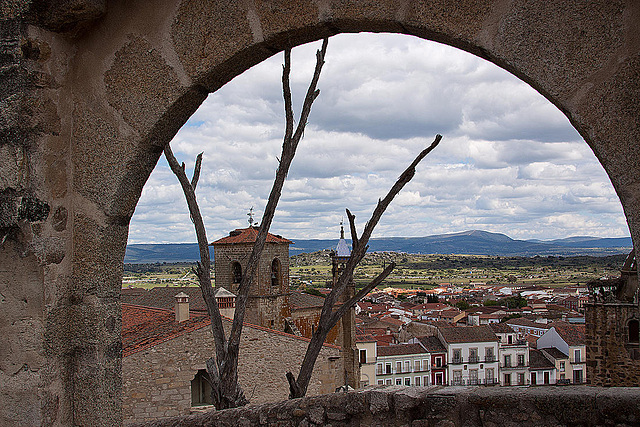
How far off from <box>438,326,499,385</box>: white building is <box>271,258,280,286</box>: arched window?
1673 centimetres

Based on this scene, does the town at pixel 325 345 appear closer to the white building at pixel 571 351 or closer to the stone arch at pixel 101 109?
the white building at pixel 571 351

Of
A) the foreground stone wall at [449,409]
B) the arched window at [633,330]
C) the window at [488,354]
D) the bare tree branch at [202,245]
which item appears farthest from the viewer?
the window at [488,354]

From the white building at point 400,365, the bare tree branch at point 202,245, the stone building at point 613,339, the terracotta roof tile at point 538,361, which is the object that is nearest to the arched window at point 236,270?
the white building at point 400,365

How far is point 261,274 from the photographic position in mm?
28859

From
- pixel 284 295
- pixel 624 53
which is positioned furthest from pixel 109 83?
pixel 284 295

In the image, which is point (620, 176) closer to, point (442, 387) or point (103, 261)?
point (103, 261)

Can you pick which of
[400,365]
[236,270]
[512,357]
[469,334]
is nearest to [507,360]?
[512,357]

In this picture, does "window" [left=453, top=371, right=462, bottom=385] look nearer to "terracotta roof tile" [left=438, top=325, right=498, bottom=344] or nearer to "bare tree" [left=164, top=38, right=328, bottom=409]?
"terracotta roof tile" [left=438, top=325, right=498, bottom=344]

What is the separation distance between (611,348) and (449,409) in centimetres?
1384

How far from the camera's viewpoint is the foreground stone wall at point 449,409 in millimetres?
3164

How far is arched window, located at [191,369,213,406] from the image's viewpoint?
16.4m

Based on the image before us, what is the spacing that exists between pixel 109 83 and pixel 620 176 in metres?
1.45

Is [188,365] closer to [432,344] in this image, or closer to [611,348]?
[611,348]

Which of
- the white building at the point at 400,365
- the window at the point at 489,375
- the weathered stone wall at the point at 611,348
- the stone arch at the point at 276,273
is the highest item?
the stone arch at the point at 276,273
